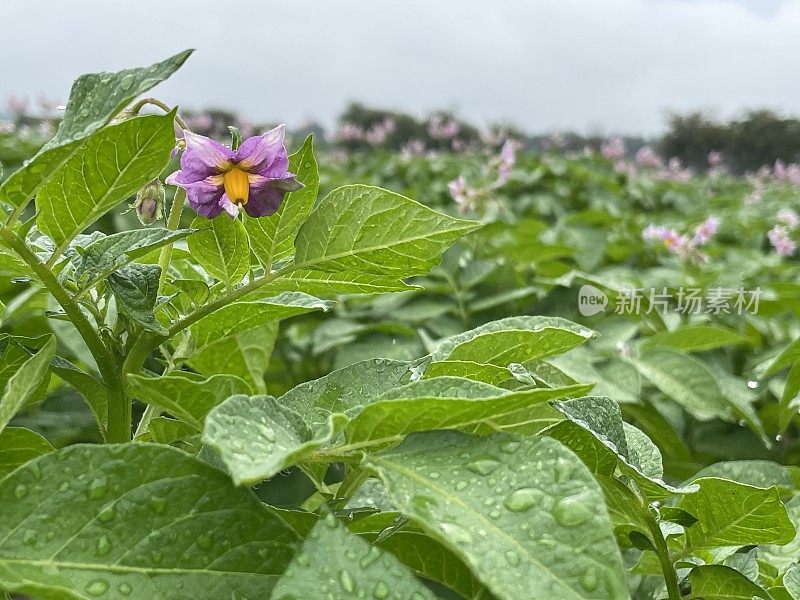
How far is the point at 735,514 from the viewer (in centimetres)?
55

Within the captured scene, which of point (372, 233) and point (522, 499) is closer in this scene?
point (522, 499)

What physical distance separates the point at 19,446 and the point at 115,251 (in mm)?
170

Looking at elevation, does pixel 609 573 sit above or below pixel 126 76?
below

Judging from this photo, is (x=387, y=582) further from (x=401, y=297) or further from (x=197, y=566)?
(x=401, y=297)

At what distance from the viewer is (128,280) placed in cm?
52

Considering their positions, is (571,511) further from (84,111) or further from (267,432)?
(84,111)

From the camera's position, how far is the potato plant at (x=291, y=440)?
0.38 meters

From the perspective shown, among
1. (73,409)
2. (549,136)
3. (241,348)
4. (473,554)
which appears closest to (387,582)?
(473,554)

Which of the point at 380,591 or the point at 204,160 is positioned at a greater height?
the point at 204,160

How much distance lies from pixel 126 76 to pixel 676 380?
1174mm

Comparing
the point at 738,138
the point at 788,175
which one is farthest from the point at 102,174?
the point at 738,138

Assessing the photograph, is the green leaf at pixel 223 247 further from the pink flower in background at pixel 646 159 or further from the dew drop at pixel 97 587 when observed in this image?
the pink flower in background at pixel 646 159

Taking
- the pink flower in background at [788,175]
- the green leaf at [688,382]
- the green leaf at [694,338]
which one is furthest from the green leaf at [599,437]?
the pink flower in background at [788,175]

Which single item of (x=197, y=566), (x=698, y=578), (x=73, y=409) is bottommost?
(x=73, y=409)
